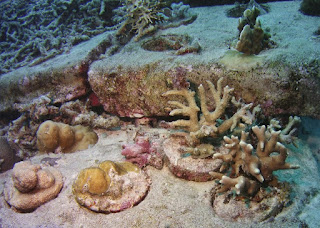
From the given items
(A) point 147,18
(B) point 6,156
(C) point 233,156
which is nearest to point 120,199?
(C) point 233,156

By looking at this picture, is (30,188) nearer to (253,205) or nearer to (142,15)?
(253,205)

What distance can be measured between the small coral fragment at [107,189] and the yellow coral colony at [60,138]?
1.18 meters

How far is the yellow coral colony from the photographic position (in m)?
3.40

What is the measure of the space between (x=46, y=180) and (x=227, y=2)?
6.56m

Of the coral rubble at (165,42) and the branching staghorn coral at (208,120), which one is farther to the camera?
the coral rubble at (165,42)

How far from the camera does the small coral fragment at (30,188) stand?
8.35 ft

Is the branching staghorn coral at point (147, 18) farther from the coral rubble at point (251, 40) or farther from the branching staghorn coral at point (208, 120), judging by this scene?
the branching staghorn coral at point (208, 120)

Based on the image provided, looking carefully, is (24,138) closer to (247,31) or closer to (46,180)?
(46,180)

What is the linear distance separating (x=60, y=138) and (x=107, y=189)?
5.26ft

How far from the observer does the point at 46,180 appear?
2.67m

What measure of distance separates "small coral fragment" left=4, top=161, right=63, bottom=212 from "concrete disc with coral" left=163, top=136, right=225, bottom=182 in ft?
5.08

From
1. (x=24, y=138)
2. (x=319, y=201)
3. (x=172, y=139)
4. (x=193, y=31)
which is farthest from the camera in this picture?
(x=193, y=31)

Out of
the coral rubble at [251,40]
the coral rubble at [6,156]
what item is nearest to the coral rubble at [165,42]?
the coral rubble at [251,40]

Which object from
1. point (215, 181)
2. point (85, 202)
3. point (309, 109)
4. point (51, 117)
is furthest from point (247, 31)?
point (51, 117)
